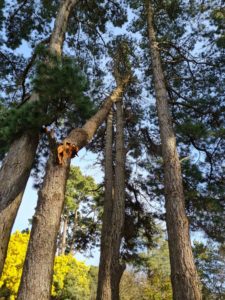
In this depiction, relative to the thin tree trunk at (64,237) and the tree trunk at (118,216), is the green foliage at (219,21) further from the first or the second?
the thin tree trunk at (64,237)

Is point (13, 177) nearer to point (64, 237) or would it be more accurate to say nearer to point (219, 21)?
point (219, 21)

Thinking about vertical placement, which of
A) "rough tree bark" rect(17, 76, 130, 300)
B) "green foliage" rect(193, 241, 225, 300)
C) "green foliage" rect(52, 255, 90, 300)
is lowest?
"rough tree bark" rect(17, 76, 130, 300)

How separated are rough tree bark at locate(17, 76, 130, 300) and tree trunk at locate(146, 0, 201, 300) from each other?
2146 millimetres

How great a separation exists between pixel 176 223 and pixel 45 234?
255 cm

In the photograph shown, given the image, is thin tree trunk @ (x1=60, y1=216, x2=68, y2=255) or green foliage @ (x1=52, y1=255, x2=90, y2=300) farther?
thin tree trunk @ (x1=60, y1=216, x2=68, y2=255)

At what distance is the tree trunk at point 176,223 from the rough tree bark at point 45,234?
84.5 inches

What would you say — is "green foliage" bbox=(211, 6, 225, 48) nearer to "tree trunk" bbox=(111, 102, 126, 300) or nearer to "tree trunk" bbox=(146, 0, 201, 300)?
"tree trunk" bbox=(146, 0, 201, 300)

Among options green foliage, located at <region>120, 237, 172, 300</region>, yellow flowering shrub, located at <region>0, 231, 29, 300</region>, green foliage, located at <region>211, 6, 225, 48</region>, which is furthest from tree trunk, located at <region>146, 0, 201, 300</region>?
green foliage, located at <region>120, 237, 172, 300</region>

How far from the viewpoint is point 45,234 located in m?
3.59

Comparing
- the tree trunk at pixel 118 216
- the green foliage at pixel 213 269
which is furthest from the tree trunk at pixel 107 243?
the green foliage at pixel 213 269

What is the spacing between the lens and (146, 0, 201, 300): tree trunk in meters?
4.71

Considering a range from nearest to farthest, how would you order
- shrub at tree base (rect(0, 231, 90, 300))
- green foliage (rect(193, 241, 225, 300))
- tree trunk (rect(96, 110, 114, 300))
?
tree trunk (rect(96, 110, 114, 300)), shrub at tree base (rect(0, 231, 90, 300)), green foliage (rect(193, 241, 225, 300))

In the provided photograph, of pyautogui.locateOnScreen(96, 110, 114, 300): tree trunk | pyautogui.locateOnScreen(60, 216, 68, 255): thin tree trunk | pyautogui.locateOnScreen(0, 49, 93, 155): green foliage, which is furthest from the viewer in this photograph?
pyautogui.locateOnScreen(60, 216, 68, 255): thin tree trunk

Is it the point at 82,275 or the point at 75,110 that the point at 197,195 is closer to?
the point at 75,110
